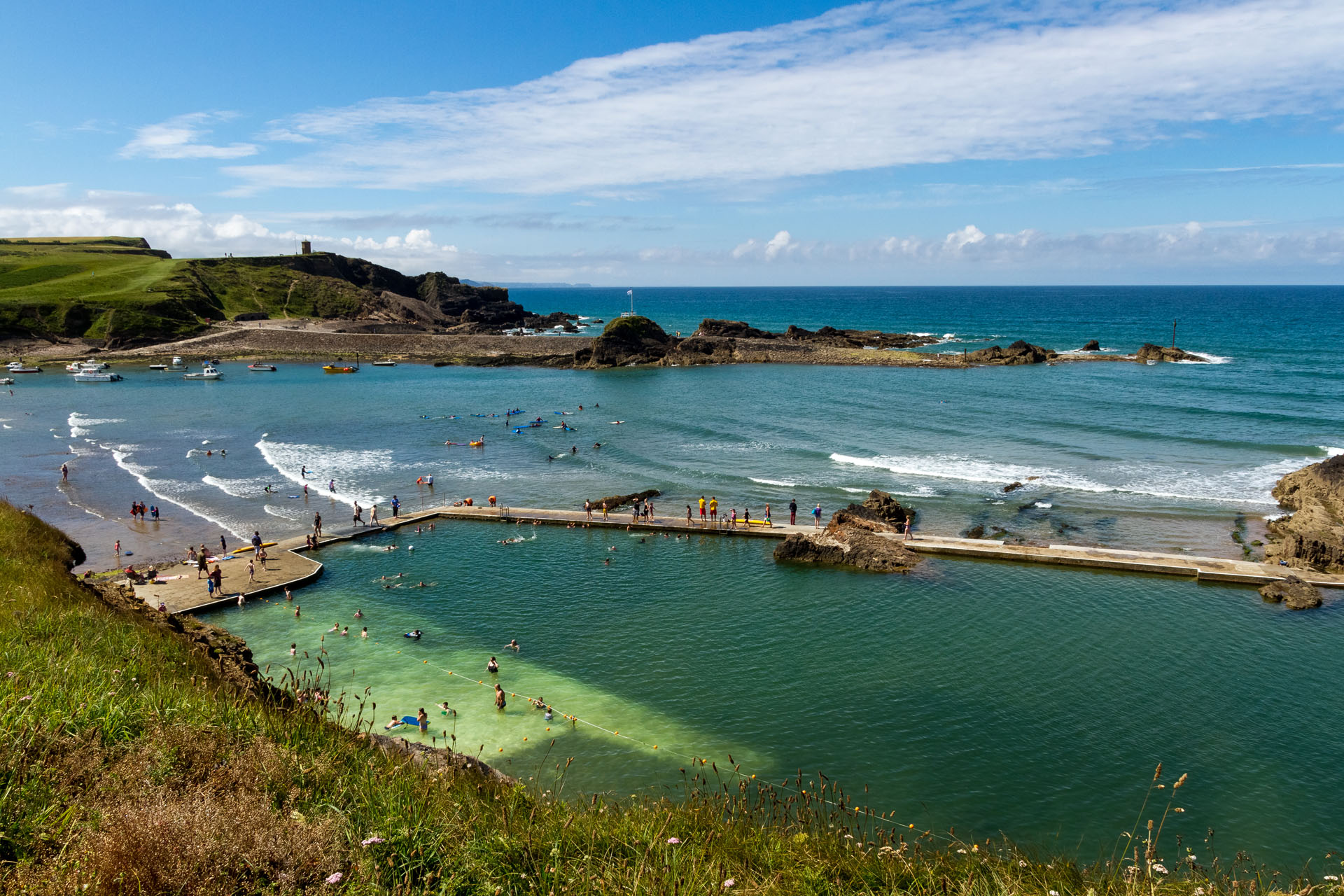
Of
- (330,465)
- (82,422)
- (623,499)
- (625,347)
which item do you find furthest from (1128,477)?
(82,422)

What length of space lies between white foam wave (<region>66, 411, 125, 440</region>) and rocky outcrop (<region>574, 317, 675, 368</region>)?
56.6 metres

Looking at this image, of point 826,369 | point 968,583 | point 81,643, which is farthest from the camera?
point 826,369

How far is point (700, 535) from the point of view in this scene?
36.3 m

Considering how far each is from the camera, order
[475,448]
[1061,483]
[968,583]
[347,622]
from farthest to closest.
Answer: [475,448] < [1061,483] < [968,583] < [347,622]

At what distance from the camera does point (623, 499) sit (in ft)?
135

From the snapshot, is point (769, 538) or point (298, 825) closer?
point (298, 825)

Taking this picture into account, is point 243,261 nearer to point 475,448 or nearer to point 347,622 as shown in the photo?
point 475,448

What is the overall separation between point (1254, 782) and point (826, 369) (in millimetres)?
86167

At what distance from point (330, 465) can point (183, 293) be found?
105 m

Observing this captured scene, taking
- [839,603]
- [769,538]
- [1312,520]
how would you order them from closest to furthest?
[839,603] → [1312,520] → [769,538]

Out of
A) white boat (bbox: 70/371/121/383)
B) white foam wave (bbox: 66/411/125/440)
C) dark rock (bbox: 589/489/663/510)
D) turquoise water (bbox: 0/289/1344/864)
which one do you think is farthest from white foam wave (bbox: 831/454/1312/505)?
white boat (bbox: 70/371/121/383)

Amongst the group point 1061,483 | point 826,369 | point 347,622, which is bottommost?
point 347,622

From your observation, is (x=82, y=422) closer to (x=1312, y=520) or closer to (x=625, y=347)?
(x=625, y=347)

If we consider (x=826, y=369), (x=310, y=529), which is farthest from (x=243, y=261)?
(x=310, y=529)
